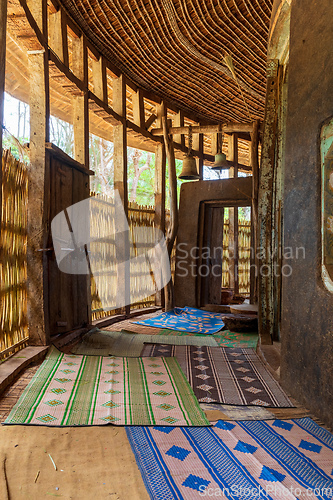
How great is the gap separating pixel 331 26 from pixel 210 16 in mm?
3307

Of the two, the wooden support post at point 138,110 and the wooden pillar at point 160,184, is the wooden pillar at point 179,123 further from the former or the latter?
the wooden support post at point 138,110

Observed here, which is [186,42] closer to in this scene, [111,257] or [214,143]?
[214,143]

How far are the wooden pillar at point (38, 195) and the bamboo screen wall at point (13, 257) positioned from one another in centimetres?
8

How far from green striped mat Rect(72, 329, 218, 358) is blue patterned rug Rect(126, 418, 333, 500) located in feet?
5.99

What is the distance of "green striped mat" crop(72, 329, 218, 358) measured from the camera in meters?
4.02

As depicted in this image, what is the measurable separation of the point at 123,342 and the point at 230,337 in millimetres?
1448

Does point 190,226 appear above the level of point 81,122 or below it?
below

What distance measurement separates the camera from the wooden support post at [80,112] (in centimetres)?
492

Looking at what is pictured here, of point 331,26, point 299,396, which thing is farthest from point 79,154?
point 299,396

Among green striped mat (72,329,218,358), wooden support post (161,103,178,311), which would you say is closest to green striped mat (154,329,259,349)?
green striped mat (72,329,218,358)

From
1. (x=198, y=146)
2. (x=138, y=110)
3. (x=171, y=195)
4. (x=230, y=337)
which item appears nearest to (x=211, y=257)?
(x=171, y=195)

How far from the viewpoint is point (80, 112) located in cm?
495

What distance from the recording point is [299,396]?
272 centimetres

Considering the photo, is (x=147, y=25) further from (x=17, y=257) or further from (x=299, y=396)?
(x=299, y=396)
